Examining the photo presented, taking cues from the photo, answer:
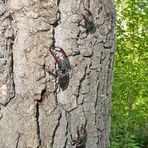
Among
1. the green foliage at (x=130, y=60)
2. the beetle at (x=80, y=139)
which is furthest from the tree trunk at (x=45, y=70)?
the green foliage at (x=130, y=60)

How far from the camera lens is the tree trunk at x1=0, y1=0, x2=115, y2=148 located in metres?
1.01

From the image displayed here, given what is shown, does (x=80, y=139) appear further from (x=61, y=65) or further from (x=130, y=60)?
(x=130, y=60)

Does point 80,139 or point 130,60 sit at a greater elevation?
point 130,60

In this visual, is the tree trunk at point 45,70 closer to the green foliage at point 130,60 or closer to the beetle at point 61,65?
the beetle at point 61,65

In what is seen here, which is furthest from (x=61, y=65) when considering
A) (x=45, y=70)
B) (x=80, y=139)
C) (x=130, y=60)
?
(x=130, y=60)

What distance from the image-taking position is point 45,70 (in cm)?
103

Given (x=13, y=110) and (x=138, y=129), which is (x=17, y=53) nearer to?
(x=13, y=110)

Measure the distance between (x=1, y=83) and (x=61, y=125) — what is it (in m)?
0.23

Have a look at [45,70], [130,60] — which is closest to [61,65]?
[45,70]

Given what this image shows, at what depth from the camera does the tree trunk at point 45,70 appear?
1011mm

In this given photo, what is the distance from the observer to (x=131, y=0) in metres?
4.78

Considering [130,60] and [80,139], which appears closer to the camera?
[80,139]

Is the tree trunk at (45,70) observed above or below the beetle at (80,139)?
above

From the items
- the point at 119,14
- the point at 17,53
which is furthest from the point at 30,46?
the point at 119,14
